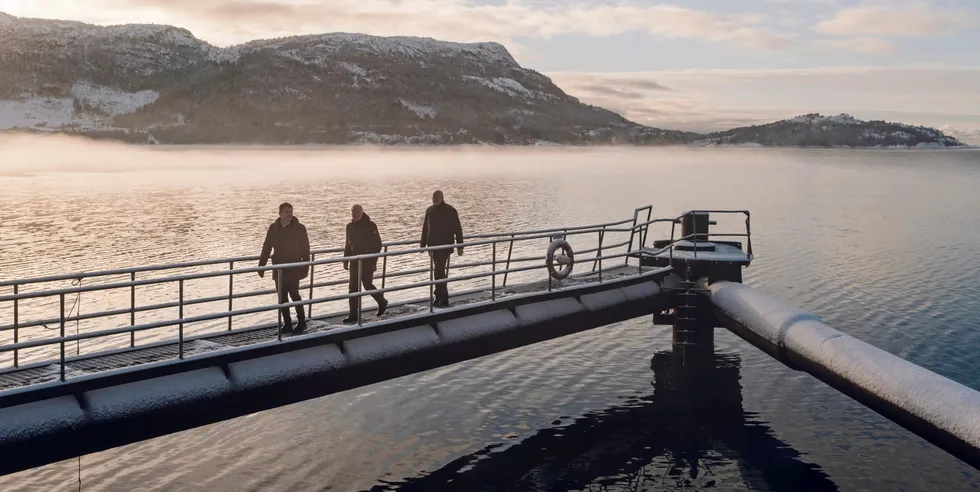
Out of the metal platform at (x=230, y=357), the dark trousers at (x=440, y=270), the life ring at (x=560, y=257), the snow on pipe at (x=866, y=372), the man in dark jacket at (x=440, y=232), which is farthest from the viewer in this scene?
the life ring at (x=560, y=257)

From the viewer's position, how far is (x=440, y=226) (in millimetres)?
17453

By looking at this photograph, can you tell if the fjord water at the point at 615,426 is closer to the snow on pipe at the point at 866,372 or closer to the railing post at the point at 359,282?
the snow on pipe at the point at 866,372

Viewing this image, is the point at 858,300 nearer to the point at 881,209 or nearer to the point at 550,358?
the point at 550,358

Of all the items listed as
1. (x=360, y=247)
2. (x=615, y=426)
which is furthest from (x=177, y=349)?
(x=615, y=426)

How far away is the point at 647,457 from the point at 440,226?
6.40 m

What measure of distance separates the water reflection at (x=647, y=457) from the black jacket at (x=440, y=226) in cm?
442

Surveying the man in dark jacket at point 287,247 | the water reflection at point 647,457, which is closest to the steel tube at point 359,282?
the man in dark jacket at point 287,247

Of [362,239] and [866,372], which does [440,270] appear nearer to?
[362,239]

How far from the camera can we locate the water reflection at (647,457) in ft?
54.5

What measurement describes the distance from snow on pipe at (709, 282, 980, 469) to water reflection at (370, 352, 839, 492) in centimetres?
214

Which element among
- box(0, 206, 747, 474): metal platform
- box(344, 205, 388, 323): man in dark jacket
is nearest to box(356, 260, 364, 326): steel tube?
box(344, 205, 388, 323): man in dark jacket

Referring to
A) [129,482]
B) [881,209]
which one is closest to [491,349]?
[129,482]

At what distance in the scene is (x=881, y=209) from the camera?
9712 centimetres

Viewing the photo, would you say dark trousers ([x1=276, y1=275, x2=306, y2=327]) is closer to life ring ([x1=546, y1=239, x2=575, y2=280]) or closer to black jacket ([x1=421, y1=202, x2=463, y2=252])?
black jacket ([x1=421, y1=202, x2=463, y2=252])
